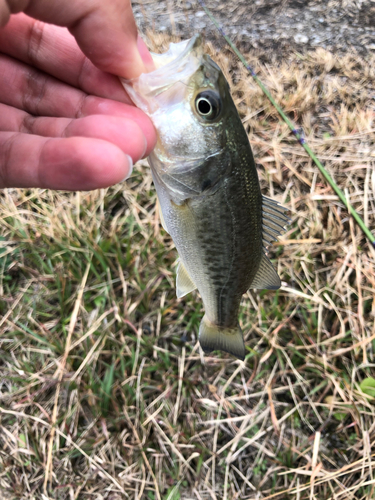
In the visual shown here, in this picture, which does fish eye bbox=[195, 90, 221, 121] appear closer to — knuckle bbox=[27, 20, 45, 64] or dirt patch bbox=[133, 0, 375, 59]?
knuckle bbox=[27, 20, 45, 64]

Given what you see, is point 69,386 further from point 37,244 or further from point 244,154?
point 244,154

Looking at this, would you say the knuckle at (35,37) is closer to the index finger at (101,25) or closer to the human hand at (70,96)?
the human hand at (70,96)

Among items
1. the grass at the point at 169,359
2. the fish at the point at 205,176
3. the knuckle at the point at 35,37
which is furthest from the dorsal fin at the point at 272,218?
the knuckle at the point at 35,37

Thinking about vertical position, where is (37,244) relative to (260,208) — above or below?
below

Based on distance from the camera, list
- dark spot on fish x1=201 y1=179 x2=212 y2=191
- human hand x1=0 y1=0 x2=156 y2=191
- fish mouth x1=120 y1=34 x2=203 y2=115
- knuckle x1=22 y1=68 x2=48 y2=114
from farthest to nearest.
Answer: knuckle x1=22 y1=68 x2=48 y2=114 → dark spot on fish x1=201 y1=179 x2=212 y2=191 → fish mouth x1=120 y1=34 x2=203 y2=115 → human hand x1=0 y1=0 x2=156 y2=191

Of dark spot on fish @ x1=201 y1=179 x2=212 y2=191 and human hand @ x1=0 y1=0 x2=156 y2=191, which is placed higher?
human hand @ x1=0 y1=0 x2=156 y2=191

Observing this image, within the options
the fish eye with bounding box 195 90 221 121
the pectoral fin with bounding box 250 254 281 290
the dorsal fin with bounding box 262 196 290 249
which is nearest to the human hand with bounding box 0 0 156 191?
the fish eye with bounding box 195 90 221 121

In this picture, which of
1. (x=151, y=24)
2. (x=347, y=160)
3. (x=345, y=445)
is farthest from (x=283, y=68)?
(x=345, y=445)
